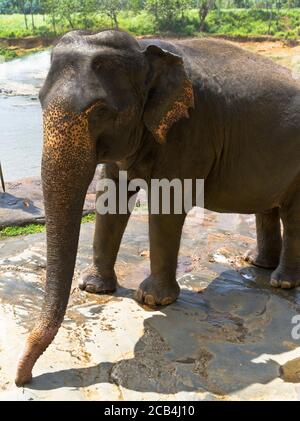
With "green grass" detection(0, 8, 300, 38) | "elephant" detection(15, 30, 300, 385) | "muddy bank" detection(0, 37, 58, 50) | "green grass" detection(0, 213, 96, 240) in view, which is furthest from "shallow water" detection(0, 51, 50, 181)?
"green grass" detection(0, 8, 300, 38)

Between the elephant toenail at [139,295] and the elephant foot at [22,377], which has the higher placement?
the elephant foot at [22,377]

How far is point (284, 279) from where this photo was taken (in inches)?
166

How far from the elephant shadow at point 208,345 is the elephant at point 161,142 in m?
0.21

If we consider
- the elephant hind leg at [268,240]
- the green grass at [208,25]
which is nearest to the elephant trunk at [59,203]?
the elephant hind leg at [268,240]

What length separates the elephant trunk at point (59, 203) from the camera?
2736mm

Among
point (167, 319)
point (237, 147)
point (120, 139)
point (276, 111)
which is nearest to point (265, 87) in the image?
point (276, 111)

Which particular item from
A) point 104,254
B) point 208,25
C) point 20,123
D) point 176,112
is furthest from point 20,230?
point 208,25

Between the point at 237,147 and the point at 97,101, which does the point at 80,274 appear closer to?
the point at 237,147

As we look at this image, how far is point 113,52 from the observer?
2.96 metres

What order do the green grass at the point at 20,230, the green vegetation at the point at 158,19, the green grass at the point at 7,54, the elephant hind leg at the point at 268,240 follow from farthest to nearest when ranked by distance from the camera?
the green vegetation at the point at 158,19, the green grass at the point at 7,54, the green grass at the point at 20,230, the elephant hind leg at the point at 268,240

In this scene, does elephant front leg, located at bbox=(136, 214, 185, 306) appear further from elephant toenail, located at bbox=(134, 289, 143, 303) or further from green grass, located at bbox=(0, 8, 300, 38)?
green grass, located at bbox=(0, 8, 300, 38)

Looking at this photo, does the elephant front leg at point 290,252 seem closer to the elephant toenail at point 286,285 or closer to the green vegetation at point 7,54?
the elephant toenail at point 286,285

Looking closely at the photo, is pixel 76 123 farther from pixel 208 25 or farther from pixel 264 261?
pixel 208 25

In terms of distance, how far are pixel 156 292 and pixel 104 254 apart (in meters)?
0.50
